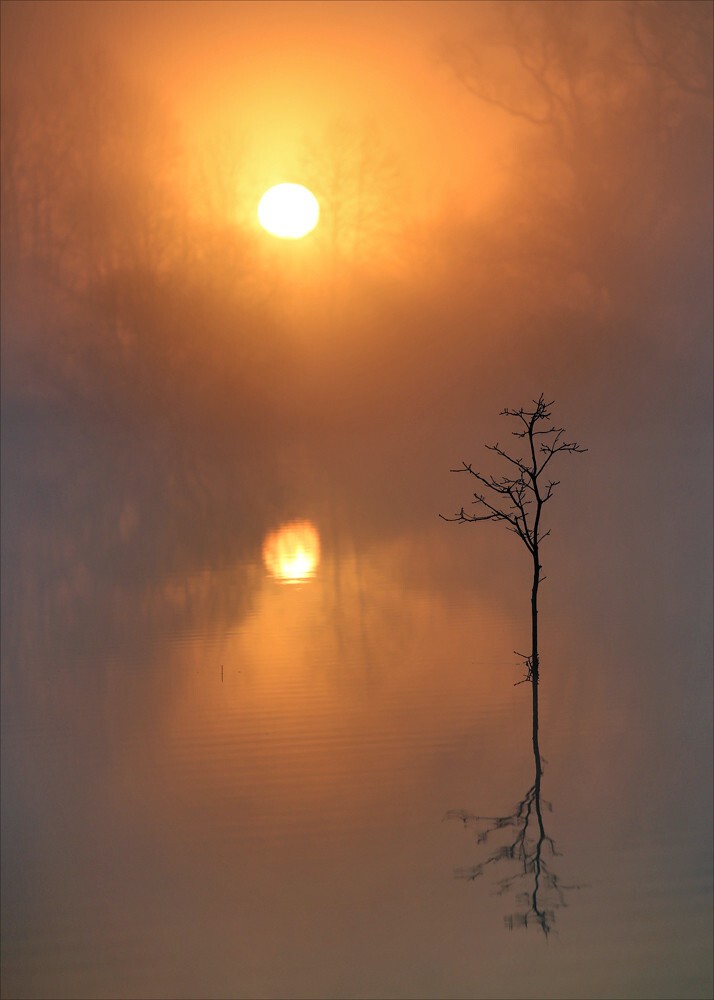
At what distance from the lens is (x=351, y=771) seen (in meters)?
2.12

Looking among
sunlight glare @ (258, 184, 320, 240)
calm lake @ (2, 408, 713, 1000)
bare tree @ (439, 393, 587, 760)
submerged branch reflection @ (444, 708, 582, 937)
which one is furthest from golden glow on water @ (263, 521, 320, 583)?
sunlight glare @ (258, 184, 320, 240)

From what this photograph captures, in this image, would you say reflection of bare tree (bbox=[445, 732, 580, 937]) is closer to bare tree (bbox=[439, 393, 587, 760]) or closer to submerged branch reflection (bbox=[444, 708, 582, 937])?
submerged branch reflection (bbox=[444, 708, 582, 937])

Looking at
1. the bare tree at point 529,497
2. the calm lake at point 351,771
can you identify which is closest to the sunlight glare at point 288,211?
the bare tree at point 529,497

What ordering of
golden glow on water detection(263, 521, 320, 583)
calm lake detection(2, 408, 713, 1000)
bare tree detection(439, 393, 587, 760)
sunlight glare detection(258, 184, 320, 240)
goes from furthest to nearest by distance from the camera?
sunlight glare detection(258, 184, 320, 240) → golden glow on water detection(263, 521, 320, 583) → bare tree detection(439, 393, 587, 760) → calm lake detection(2, 408, 713, 1000)

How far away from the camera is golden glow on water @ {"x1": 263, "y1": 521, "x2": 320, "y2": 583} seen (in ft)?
13.8

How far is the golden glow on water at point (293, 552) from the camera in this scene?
4199 mm

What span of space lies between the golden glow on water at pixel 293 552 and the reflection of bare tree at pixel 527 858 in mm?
2208

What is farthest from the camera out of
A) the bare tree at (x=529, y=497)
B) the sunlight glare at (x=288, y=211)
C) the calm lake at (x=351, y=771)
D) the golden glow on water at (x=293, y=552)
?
the sunlight glare at (x=288, y=211)

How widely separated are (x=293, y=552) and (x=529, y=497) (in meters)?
1.93

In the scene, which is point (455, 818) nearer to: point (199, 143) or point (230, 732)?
point (230, 732)

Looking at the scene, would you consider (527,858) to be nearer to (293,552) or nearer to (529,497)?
(293,552)

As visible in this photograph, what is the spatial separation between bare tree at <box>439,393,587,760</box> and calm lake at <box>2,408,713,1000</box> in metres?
0.08

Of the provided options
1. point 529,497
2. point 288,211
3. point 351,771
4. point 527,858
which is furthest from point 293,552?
point 288,211

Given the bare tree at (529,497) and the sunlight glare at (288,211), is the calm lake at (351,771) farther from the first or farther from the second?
the sunlight glare at (288,211)
